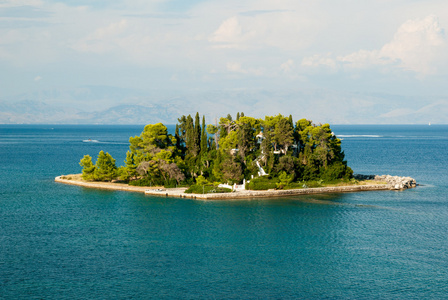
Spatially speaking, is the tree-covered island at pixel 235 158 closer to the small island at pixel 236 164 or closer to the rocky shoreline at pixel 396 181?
the small island at pixel 236 164

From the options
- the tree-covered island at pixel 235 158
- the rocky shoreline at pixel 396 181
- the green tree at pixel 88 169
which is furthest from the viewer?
the green tree at pixel 88 169

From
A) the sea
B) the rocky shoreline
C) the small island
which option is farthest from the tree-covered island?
the rocky shoreline

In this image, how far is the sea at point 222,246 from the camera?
41.3 metres

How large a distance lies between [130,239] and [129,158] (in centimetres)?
3683

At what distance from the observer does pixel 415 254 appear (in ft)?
164

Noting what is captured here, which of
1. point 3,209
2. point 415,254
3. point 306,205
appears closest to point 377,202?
point 306,205

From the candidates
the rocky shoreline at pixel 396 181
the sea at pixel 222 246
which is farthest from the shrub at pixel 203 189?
the rocky shoreline at pixel 396 181

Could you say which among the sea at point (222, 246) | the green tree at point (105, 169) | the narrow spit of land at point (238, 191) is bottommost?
the sea at point (222, 246)

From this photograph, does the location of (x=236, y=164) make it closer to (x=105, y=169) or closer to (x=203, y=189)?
(x=203, y=189)

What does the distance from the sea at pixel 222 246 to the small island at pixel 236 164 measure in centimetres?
470

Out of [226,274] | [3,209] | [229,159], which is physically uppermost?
[229,159]

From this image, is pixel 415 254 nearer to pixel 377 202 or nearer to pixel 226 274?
pixel 226 274

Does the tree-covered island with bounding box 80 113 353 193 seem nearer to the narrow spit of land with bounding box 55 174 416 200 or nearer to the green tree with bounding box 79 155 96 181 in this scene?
the green tree with bounding box 79 155 96 181

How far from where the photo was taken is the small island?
82.7m
